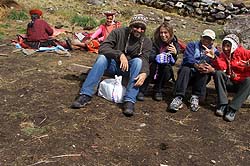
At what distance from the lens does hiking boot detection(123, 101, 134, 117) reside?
16.8 ft

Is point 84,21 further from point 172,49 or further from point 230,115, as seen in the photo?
point 230,115

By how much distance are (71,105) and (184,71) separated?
1.66m

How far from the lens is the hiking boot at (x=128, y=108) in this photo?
16.8 feet

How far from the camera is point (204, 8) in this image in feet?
47.5

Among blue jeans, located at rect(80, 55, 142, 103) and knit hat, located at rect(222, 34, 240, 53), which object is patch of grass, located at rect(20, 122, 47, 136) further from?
knit hat, located at rect(222, 34, 240, 53)

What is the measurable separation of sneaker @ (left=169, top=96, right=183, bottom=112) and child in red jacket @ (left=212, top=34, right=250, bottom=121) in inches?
20.5

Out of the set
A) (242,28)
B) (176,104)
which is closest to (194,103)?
(176,104)

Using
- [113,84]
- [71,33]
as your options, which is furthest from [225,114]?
[71,33]

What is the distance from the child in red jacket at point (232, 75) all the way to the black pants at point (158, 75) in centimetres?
68

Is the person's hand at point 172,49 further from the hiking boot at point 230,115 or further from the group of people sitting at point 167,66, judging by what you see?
the hiking boot at point 230,115

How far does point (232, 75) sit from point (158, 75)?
109 cm

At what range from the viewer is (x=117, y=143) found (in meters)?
4.41

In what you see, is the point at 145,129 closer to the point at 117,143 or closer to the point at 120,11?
the point at 117,143

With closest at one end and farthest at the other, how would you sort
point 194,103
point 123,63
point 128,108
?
1. point 128,108
2. point 123,63
3. point 194,103
